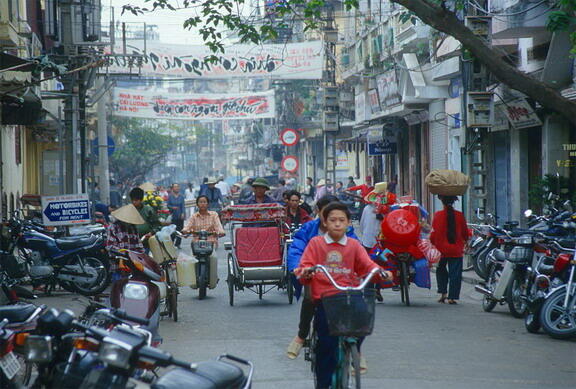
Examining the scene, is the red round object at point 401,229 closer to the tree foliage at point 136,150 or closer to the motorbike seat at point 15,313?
the motorbike seat at point 15,313

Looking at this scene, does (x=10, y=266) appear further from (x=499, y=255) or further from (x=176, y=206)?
(x=176, y=206)

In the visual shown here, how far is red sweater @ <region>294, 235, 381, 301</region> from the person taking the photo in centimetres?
720

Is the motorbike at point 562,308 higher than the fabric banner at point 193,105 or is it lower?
lower

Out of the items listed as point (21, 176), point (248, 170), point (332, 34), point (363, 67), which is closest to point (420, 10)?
point (21, 176)

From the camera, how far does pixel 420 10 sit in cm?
1091

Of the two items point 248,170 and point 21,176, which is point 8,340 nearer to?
point 21,176

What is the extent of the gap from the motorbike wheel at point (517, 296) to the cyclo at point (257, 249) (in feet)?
10.1

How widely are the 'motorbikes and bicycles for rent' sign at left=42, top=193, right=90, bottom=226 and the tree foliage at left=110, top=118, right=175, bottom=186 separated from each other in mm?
39658

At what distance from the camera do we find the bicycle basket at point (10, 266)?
13.9 metres

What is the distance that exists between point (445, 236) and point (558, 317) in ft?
11.7

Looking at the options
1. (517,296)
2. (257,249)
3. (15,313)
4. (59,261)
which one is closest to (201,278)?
(257,249)

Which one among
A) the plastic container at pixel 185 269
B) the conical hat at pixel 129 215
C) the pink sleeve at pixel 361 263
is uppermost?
the conical hat at pixel 129 215

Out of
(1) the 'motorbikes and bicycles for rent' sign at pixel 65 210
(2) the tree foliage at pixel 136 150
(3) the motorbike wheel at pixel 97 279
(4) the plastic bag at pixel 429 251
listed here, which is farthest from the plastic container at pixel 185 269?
(2) the tree foliage at pixel 136 150

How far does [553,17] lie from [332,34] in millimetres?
20924
